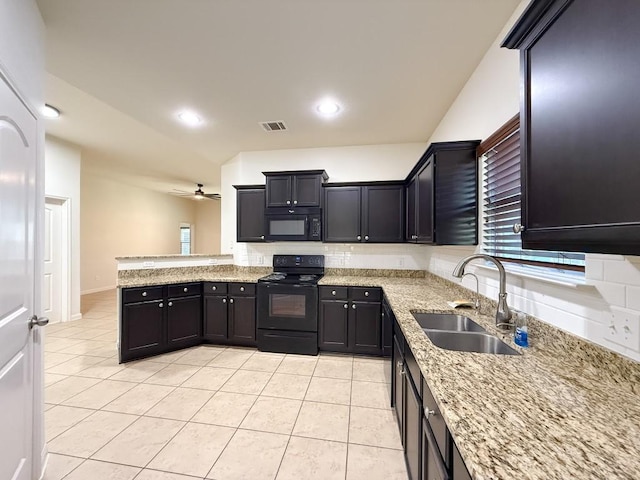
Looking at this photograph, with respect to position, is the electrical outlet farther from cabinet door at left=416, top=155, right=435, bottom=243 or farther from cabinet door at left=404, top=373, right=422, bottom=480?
cabinet door at left=416, top=155, right=435, bottom=243

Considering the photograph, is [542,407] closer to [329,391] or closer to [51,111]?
[329,391]

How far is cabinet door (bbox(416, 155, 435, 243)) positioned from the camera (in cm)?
224

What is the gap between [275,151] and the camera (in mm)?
4055

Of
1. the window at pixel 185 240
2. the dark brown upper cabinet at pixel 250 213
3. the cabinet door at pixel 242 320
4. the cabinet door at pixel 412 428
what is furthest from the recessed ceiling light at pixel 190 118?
the window at pixel 185 240

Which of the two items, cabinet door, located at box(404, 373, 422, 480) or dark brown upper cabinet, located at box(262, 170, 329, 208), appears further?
dark brown upper cabinet, located at box(262, 170, 329, 208)

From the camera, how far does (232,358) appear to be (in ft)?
10.4

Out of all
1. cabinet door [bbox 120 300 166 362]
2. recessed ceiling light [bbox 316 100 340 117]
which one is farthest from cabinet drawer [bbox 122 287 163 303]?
recessed ceiling light [bbox 316 100 340 117]

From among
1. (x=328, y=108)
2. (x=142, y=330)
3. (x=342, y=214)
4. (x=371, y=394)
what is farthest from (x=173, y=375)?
(x=328, y=108)

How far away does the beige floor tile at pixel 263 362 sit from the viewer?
291cm

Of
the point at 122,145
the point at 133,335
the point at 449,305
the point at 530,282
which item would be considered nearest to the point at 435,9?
the point at 530,282

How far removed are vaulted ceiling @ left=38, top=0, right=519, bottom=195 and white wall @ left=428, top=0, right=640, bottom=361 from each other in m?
0.20

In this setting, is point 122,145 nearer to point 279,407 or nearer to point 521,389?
point 279,407

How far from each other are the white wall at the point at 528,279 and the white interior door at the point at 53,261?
5.61 m

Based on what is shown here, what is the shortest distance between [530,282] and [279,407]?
2.03 metres
